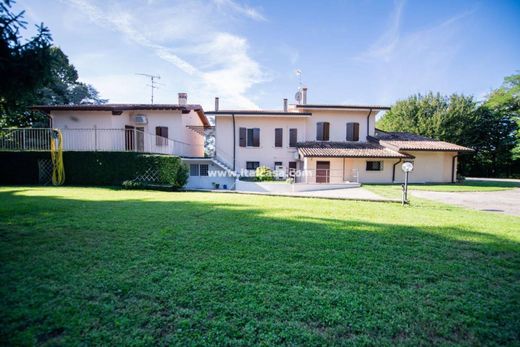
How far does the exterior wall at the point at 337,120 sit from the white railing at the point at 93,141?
1096cm

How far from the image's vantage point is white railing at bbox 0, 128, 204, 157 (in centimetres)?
1439

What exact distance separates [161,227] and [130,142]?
14893 millimetres

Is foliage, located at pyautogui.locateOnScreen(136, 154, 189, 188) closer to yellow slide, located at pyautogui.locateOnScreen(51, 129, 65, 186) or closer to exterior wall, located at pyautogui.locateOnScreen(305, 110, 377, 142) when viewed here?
yellow slide, located at pyautogui.locateOnScreen(51, 129, 65, 186)

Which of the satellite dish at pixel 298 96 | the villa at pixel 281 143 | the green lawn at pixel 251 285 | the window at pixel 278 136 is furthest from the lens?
the satellite dish at pixel 298 96

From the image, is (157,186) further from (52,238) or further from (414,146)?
(414,146)

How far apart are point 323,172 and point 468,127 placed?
25.8 meters

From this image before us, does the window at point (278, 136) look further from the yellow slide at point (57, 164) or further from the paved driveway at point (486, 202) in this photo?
the yellow slide at point (57, 164)

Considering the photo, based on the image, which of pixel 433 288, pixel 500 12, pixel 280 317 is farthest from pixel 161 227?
pixel 500 12

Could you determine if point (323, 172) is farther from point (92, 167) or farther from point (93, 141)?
point (93, 141)

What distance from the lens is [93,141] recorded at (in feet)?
54.4

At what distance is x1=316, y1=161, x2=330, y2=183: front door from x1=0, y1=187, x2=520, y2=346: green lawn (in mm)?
13250

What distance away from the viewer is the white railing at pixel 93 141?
47.2 feet

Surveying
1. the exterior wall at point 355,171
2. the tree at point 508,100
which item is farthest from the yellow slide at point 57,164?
the tree at point 508,100

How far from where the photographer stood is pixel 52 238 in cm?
418
